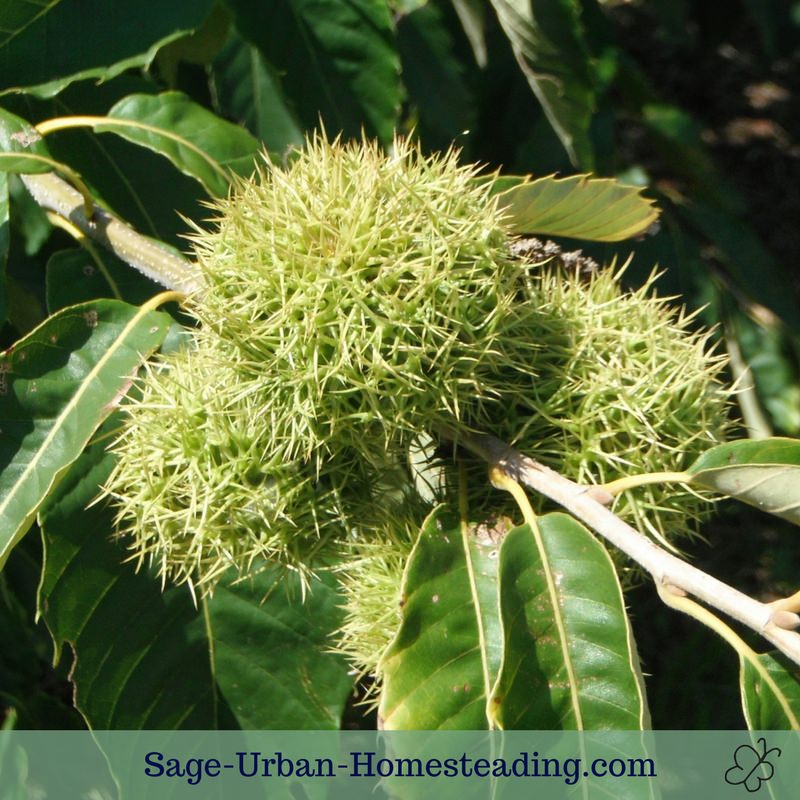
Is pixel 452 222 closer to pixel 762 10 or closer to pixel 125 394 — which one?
pixel 125 394

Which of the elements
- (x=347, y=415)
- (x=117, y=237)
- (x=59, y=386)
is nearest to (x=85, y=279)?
(x=117, y=237)

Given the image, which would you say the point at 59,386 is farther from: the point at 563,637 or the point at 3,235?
the point at 563,637

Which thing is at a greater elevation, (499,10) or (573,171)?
(499,10)

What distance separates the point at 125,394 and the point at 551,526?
0.47m

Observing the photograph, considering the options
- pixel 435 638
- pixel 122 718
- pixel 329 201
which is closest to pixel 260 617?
pixel 122 718

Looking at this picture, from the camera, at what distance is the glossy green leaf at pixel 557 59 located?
1.26 metres

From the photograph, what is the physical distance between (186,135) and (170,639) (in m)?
0.65

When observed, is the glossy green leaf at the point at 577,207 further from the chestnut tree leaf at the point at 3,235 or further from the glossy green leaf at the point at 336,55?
the chestnut tree leaf at the point at 3,235

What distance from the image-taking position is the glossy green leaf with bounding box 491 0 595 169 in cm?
126

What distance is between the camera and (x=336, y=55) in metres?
1.40

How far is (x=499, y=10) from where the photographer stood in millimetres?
1250

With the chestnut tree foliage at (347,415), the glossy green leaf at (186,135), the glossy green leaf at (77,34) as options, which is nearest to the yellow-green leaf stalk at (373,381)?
the chestnut tree foliage at (347,415)

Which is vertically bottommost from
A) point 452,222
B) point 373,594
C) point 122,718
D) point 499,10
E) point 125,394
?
point 122,718

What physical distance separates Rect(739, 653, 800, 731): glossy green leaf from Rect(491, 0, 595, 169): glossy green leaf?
0.70 meters
